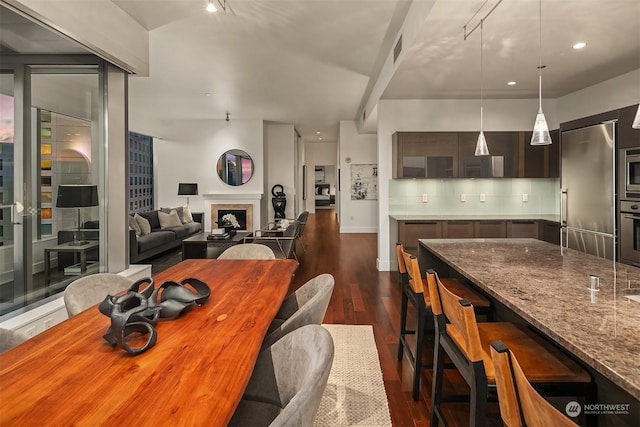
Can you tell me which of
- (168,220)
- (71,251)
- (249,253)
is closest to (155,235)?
(168,220)

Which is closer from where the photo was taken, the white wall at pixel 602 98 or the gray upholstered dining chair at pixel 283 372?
the gray upholstered dining chair at pixel 283 372

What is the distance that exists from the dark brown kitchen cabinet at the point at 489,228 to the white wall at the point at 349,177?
4.79 m

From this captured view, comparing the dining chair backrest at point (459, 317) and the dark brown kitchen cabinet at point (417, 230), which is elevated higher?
the dark brown kitchen cabinet at point (417, 230)

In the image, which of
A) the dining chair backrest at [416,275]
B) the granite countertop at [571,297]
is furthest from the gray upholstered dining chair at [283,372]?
the dining chair backrest at [416,275]

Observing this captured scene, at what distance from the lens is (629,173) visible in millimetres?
3439

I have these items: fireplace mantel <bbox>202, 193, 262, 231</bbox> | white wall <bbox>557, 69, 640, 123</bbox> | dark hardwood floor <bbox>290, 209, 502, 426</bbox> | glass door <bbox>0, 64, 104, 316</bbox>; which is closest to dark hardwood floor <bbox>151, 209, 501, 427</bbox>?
dark hardwood floor <bbox>290, 209, 502, 426</bbox>

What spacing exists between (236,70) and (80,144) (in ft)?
8.98

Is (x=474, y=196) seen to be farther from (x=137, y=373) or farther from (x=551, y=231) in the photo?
(x=137, y=373)

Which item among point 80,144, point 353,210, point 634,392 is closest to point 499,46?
point 634,392

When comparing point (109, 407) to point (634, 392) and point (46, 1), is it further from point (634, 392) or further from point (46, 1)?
point (46, 1)

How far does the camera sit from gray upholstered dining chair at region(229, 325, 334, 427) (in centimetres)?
108

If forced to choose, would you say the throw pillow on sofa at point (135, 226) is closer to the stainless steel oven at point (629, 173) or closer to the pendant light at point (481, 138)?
the pendant light at point (481, 138)

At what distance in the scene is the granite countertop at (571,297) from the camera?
93 centimetres

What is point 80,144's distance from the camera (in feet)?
9.88
